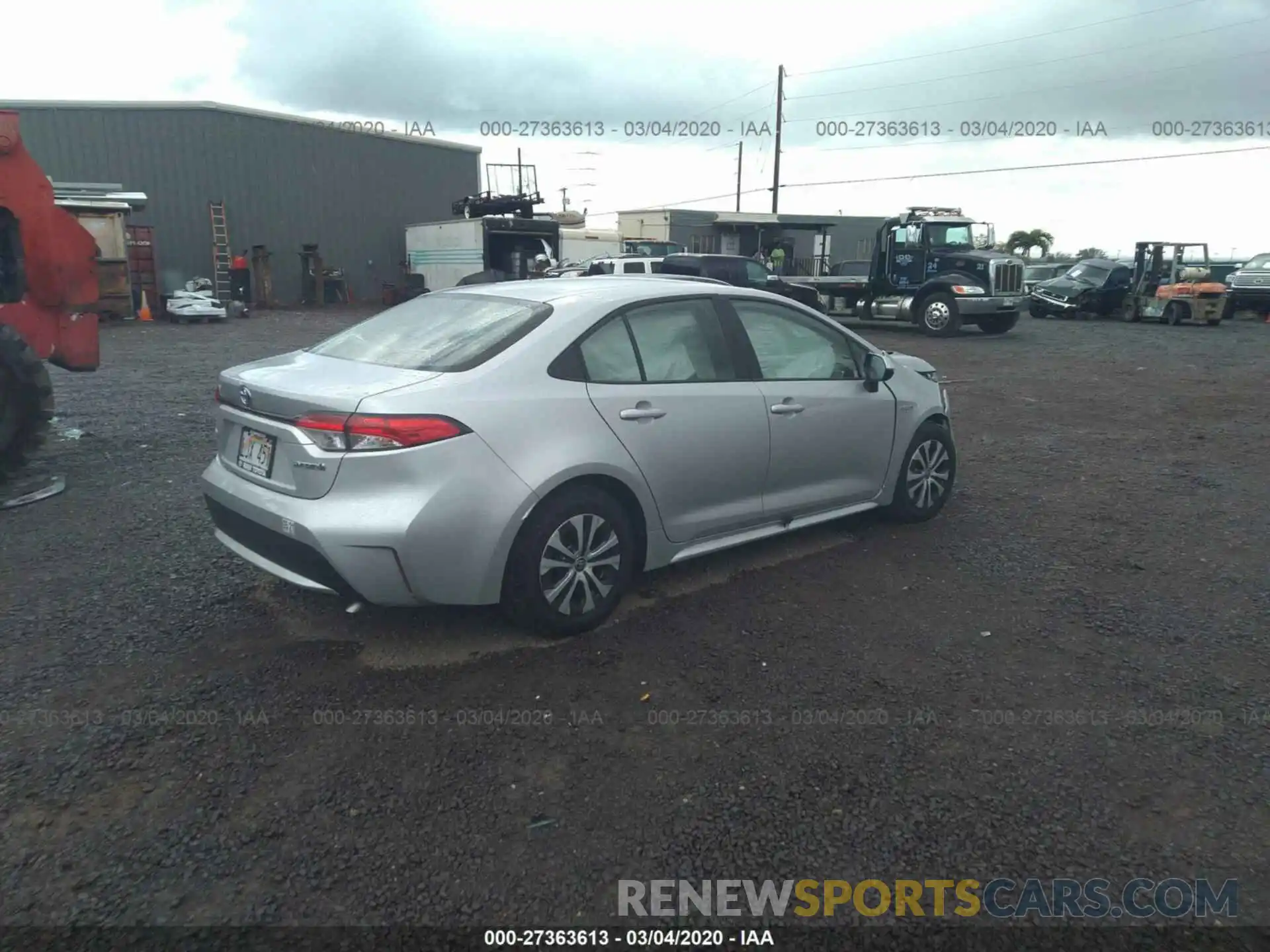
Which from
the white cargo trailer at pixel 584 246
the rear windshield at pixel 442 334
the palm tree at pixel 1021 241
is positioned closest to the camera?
the rear windshield at pixel 442 334

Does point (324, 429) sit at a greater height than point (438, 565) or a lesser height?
greater

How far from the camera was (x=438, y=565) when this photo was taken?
140 inches

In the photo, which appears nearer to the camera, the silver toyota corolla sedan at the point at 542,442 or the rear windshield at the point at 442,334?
the silver toyota corolla sedan at the point at 542,442

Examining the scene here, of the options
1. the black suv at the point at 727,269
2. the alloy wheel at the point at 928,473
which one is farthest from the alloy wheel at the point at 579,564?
the black suv at the point at 727,269

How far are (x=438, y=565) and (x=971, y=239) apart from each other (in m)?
20.2

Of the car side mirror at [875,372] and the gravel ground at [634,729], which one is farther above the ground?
the car side mirror at [875,372]

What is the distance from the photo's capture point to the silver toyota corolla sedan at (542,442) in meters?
3.52

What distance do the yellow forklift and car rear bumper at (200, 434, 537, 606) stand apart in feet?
82.4

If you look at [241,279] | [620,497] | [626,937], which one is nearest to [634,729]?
[626,937]

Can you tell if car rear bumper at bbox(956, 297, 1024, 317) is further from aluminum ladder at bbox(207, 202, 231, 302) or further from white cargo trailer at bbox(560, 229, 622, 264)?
aluminum ladder at bbox(207, 202, 231, 302)

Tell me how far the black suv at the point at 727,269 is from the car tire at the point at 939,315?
3.00m

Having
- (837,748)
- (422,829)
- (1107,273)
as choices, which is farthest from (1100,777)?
(1107,273)

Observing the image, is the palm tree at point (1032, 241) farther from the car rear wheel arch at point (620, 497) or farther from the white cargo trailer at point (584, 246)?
the car rear wheel arch at point (620, 497)

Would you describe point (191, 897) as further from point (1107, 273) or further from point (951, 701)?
point (1107, 273)
